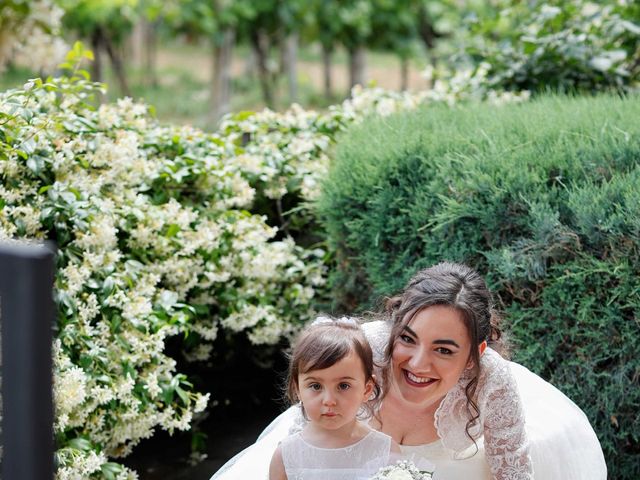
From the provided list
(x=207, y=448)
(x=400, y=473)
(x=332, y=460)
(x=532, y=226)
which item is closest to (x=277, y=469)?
(x=332, y=460)

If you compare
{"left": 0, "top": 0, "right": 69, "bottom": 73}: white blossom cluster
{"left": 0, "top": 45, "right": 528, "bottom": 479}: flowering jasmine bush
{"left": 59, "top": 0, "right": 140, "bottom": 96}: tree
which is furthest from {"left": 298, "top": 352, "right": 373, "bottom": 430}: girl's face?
{"left": 59, "top": 0, "right": 140, "bottom": 96}: tree

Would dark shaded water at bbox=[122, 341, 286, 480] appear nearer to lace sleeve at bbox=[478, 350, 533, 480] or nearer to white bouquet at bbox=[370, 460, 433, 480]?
lace sleeve at bbox=[478, 350, 533, 480]

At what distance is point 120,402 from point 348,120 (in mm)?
2447

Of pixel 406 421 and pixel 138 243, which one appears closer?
pixel 406 421

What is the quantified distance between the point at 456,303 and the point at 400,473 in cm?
61

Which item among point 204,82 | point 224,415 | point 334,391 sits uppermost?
point 204,82

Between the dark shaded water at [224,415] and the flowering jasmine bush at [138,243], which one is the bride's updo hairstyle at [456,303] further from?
the dark shaded water at [224,415]

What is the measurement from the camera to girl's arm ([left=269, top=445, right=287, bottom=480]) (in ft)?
8.86

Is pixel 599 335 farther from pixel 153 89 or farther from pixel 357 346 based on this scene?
pixel 153 89

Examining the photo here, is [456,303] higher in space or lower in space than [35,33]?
lower

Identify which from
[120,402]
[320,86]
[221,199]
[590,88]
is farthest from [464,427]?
[320,86]

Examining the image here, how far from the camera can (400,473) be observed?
2436 millimetres

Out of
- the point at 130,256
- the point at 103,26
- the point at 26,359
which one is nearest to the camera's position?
the point at 26,359

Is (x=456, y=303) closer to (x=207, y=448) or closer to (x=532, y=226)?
(x=532, y=226)
